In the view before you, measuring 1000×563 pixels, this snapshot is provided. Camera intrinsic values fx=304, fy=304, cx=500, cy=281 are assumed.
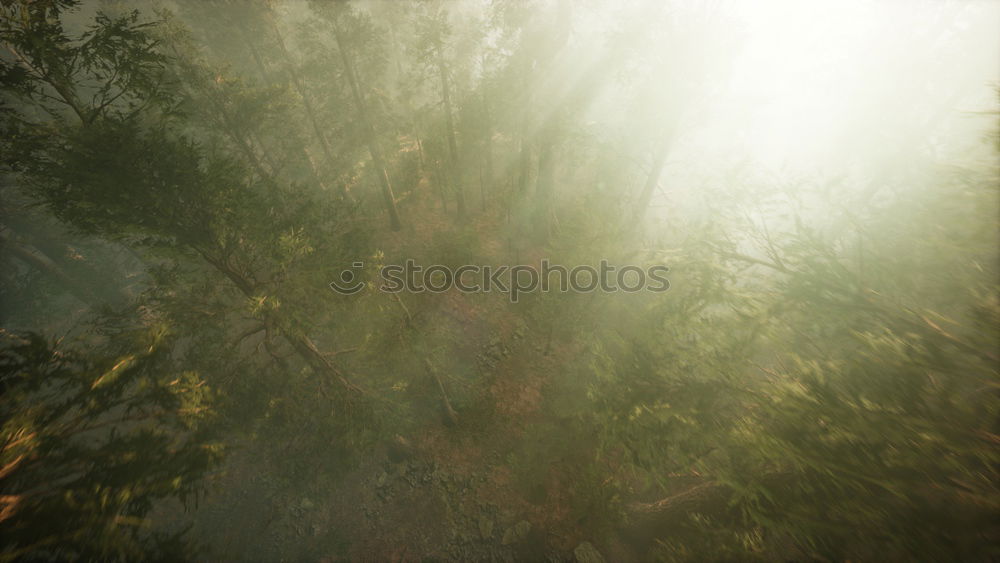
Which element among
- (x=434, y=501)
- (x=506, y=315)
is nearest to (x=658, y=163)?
(x=506, y=315)

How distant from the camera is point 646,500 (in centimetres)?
937

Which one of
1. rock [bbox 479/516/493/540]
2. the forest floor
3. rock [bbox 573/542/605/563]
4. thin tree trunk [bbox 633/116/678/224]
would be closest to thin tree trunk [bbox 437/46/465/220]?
the forest floor

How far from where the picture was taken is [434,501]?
10.3m

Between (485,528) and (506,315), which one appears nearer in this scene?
(485,528)

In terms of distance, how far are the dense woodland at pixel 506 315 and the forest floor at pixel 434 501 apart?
9 centimetres

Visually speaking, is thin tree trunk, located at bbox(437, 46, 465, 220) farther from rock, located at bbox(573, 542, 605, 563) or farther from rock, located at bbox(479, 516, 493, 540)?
rock, located at bbox(573, 542, 605, 563)

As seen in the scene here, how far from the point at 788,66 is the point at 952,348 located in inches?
867

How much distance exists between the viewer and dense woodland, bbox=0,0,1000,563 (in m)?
4.06

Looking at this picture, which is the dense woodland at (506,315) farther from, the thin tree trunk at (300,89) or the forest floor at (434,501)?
the thin tree trunk at (300,89)

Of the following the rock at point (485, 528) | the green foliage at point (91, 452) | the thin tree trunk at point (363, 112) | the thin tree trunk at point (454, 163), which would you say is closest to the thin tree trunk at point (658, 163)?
the thin tree trunk at point (454, 163)

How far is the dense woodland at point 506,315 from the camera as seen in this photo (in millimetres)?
4059

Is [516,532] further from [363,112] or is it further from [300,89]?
[300,89]

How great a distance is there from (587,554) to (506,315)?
8868 millimetres

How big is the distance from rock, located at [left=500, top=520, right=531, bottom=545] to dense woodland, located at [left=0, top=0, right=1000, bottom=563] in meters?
0.15
